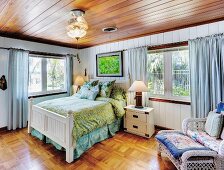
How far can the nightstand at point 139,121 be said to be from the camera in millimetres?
3053

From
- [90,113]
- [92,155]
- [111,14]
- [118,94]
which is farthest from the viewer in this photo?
[118,94]

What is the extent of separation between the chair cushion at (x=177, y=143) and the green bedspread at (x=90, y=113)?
1.10 metres

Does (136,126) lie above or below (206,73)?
below

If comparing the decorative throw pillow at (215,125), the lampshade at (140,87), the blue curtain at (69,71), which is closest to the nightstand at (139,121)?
the lampshade at (140,87)

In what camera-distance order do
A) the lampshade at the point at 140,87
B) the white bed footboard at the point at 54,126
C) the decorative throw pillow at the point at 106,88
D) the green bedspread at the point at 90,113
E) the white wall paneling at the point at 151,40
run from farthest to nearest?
the decorative throw pillow at the point at 106,88 → the lampshade at the point at 140,87 → the white wall paneling at the point at 151,40 → the green bedspread at the point at 90,113 → the white bed footboard at the point at 54,126

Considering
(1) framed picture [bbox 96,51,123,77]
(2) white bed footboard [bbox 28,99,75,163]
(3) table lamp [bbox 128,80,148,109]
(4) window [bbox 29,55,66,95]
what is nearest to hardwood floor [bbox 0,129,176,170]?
(2) white bed footboard [bbox 28,99,75,163]

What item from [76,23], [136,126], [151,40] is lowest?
[136,126]

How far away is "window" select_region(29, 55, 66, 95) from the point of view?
4.00m

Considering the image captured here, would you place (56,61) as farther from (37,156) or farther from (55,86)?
(37,156)

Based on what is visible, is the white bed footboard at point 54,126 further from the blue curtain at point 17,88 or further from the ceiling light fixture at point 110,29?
the ceiling light fixture at point 110,29

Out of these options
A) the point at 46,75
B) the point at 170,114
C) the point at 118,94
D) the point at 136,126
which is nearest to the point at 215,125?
the point at 170,114

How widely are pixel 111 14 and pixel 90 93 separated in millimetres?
1860

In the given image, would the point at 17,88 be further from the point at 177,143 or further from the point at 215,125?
the point at 215,125

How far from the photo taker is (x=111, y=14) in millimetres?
2314
